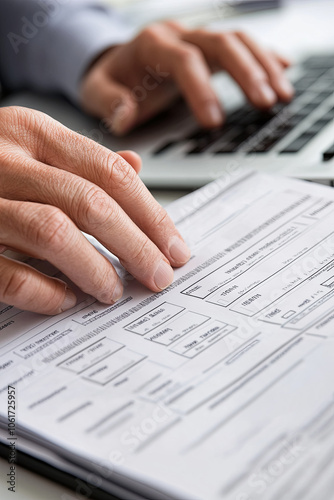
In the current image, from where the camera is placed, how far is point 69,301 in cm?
42

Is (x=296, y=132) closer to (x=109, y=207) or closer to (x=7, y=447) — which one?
(x=109, y=207)

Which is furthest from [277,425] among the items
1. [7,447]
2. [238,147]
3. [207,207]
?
[238,147]

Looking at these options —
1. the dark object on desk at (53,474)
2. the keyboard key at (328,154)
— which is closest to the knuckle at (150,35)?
the keyboard key at (328,154)

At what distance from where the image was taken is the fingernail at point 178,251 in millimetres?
458

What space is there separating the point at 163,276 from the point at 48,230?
0.09 m

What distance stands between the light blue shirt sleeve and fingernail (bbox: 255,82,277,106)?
0.30m

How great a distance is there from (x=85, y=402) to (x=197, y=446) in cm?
7

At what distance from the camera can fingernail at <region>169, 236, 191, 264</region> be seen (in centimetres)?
46

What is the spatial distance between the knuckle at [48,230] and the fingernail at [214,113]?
1.24ft

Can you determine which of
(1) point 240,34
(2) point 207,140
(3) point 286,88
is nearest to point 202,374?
(2) point 207,140

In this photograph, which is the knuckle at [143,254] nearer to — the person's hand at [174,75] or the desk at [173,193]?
the desk at [173,193]

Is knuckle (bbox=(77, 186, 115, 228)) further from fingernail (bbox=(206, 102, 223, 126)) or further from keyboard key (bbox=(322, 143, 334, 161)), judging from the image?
fingernail (bbox=(206, 102, 223, 126))

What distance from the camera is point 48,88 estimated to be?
1020mm

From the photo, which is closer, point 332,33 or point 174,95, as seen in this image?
point 174,95
